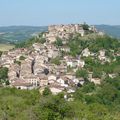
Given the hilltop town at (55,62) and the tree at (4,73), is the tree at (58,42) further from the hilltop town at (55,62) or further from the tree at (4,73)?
the tree at (4,73)

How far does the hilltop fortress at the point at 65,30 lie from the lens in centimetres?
6992

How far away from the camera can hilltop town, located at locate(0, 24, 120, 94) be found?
52.7m

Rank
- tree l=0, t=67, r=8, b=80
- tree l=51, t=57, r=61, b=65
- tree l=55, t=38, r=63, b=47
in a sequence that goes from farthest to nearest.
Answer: tree l=55, t=38, r=63, b=47
tree l=51, t=57, r=61, b=65
tree l=0, t=67, r=8, b=80

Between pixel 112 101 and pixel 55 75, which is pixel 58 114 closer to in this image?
pixel 112 101

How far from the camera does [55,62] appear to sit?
62.4 metres

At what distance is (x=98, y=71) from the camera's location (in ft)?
187

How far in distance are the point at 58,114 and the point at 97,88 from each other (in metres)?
23.9

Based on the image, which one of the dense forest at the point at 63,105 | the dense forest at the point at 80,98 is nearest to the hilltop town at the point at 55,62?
the dense forest at the point at 80,98

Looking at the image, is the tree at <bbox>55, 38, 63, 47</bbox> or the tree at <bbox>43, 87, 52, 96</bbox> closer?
→ the tree at <bbox>43, 87, 52, 96</bbox>

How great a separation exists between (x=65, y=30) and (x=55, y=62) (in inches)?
452

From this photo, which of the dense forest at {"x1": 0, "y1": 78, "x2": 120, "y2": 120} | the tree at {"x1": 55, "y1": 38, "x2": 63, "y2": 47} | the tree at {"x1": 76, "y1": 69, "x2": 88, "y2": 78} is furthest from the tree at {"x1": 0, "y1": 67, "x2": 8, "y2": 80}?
the tree at {"x1": 55, "y1": 38, "x2": 63, "y2": 47}

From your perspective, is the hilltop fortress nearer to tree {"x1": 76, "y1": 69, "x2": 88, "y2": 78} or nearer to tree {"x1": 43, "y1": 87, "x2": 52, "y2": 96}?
tree {"x1": 76, "y1": 69, "x2": 88, "y2": 78}

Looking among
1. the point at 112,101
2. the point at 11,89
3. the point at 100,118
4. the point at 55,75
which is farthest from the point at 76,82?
the point at 100,118

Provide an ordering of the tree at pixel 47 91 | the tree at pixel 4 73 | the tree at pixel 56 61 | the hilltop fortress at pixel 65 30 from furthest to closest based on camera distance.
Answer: the hilltop fortress at pixel 65 30
the tree at pixel 56 61
the tree at pixel 4 73
the tree at pixel 47 91
